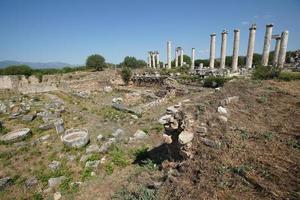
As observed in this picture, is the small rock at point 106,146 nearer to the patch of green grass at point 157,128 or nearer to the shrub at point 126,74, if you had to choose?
the patch of green grass at point 157,128

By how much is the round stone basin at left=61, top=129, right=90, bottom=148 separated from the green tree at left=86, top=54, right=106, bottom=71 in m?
34.5

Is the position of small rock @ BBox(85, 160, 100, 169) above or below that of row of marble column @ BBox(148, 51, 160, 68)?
below

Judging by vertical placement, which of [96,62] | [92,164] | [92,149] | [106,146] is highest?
[96,62]

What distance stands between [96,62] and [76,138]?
3608 centimetres

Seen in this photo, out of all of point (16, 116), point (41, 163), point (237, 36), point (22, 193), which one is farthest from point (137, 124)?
point (237, 36)

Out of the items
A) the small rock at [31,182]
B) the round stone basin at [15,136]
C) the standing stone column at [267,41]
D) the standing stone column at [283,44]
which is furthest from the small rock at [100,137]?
the standing stone column at [283,44]

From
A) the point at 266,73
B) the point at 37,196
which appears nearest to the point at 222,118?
the point at 37,196

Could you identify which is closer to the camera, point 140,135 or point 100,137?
point 140,135

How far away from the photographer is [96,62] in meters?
42.7

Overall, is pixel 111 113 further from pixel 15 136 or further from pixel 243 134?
pixel 243 134

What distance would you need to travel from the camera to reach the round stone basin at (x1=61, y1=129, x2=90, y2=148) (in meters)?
9.01

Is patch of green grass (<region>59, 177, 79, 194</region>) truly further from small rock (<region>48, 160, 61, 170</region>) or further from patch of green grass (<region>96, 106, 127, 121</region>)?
patch of green grass (<region>96, 106, 127, 121</region>)

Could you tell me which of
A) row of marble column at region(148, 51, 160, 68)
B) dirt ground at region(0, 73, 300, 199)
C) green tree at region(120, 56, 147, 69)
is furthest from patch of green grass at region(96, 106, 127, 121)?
green tree at region(120, 56, 147, 69)

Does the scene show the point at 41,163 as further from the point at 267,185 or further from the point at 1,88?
the point at 1,88
